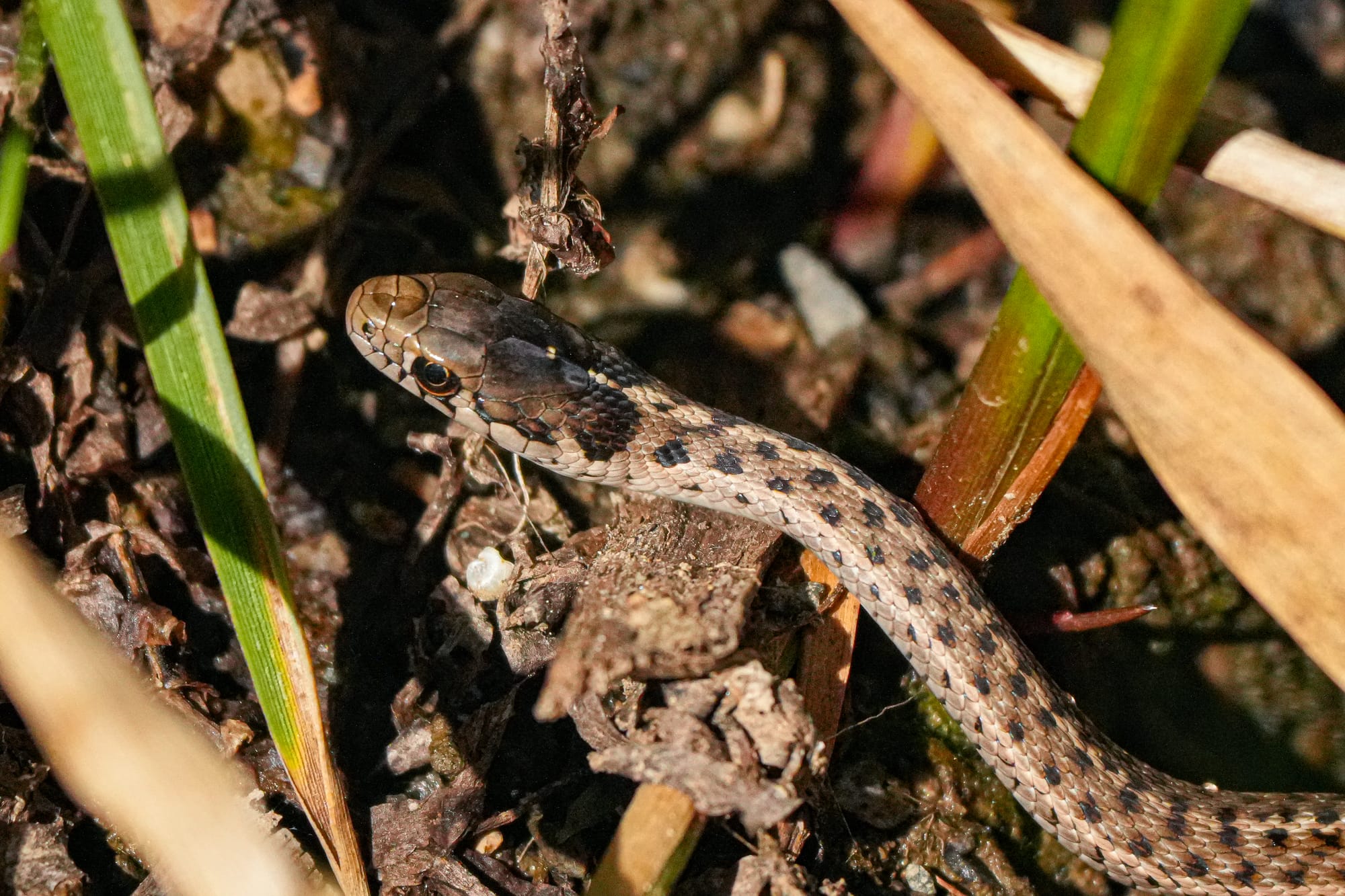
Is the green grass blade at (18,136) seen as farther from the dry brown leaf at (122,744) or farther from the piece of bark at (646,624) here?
the piece of bark at (646,624)

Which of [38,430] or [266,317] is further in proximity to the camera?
[266,317]

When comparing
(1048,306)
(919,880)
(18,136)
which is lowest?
(919,880)

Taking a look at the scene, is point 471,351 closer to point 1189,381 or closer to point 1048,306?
point 1048,306

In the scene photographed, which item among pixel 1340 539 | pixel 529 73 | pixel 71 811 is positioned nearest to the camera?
pixel 1340 539

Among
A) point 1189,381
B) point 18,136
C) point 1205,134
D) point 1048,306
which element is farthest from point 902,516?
point 18,136

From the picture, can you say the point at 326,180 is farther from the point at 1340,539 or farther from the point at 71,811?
the point at 1340,539

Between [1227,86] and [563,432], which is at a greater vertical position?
[1227,86]

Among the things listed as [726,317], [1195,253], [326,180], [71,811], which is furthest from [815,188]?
[71,811]
